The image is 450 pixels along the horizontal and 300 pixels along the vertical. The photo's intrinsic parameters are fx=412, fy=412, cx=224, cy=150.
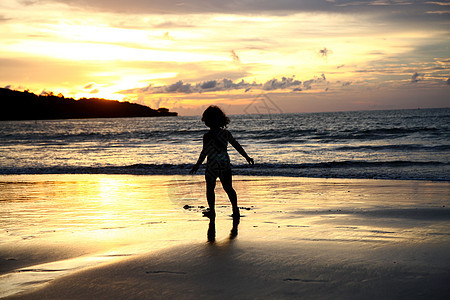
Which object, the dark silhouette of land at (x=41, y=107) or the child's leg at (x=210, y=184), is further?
the dark silhouette of land at (x=41, y=107)

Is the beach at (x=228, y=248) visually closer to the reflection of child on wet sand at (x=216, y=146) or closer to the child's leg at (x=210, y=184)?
the child's leg at (x=210, y=184)

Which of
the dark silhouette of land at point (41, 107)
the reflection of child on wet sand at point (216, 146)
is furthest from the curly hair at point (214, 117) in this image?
the dark silhouette of land at point (41, 107)

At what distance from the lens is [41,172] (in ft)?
57.9

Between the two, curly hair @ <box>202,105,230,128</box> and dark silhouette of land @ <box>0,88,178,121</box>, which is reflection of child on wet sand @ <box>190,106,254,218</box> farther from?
dark silhouette of land @ <box>0,88,178,121</box>

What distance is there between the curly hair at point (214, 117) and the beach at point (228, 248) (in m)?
1.55

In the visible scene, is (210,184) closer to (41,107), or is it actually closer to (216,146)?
(216,146)

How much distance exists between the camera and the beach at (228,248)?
3635mm

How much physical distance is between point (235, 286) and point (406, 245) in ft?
7.91

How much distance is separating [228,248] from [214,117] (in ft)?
7.04

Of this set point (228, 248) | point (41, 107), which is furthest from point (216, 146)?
point (41, 107)

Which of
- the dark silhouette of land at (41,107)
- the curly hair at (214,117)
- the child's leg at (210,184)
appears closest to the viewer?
the curly hair at (214,117)

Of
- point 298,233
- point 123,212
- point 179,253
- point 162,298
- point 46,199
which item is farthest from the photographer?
point 46,199

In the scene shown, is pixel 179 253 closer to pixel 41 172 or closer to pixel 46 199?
pixel 46 199

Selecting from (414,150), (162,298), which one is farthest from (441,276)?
(414,150)
